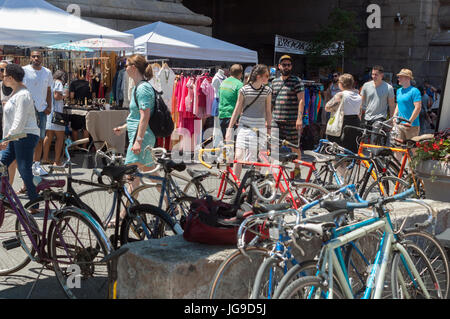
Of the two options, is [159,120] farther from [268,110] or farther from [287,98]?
[287,98]

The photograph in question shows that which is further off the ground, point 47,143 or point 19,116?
point 19,116

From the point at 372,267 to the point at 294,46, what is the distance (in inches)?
632

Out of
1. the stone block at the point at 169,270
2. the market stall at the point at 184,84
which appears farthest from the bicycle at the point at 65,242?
the market stall at the point at 184,84

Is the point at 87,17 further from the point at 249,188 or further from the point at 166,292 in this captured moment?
the point at 166,292

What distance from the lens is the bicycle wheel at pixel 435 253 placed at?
14.5ft

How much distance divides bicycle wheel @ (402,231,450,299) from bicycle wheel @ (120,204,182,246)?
69.3 inches

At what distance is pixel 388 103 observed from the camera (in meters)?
10.5

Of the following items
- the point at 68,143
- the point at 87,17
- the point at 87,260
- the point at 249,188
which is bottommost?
the point at 87,260

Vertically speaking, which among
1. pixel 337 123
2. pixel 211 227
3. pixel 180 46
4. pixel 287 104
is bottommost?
pixel 211 227

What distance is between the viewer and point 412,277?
3.93 metres

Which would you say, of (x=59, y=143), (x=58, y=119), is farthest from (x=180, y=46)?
(x=59, y=143)

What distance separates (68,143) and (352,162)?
376 cm

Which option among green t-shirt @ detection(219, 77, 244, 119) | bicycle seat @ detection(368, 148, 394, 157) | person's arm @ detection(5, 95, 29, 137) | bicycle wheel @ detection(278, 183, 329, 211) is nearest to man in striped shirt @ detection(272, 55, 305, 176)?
green t-shirt @ detection(219, 77, 244, 119)
